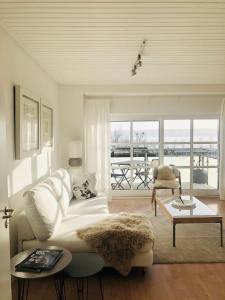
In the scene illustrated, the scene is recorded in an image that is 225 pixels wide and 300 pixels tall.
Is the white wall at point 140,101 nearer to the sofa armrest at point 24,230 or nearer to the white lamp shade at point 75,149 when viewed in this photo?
the white lamp shade at point 75,149

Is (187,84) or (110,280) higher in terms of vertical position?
(187,84)

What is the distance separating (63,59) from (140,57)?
3.37 feet

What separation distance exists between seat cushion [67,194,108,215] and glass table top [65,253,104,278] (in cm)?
111

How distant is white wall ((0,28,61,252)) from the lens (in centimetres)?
248

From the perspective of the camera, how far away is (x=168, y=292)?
2.29 meters

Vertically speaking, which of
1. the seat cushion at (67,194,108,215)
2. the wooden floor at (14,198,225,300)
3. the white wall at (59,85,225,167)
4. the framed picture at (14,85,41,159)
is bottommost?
the wooden floor at (14,198,225,300)

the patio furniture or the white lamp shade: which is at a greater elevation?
the white lamp shade

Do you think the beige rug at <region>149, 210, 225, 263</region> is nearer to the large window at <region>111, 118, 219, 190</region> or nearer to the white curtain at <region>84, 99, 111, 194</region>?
the white curtain at <region>84, 99, 111, 194</region>

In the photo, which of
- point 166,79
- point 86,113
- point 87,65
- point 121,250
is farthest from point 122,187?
point 121,250

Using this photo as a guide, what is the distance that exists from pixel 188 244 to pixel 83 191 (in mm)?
1708

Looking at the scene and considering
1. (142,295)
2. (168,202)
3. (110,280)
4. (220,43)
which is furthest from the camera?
(168,202)

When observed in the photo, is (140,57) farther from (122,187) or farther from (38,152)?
(122,187)

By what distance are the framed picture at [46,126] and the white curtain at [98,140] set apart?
1.23m

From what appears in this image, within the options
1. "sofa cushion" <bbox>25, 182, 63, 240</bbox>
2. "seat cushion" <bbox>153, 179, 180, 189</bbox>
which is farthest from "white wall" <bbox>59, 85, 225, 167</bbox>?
"sofa cushion" <bbox>25, 182, 63, 240</bbox>
